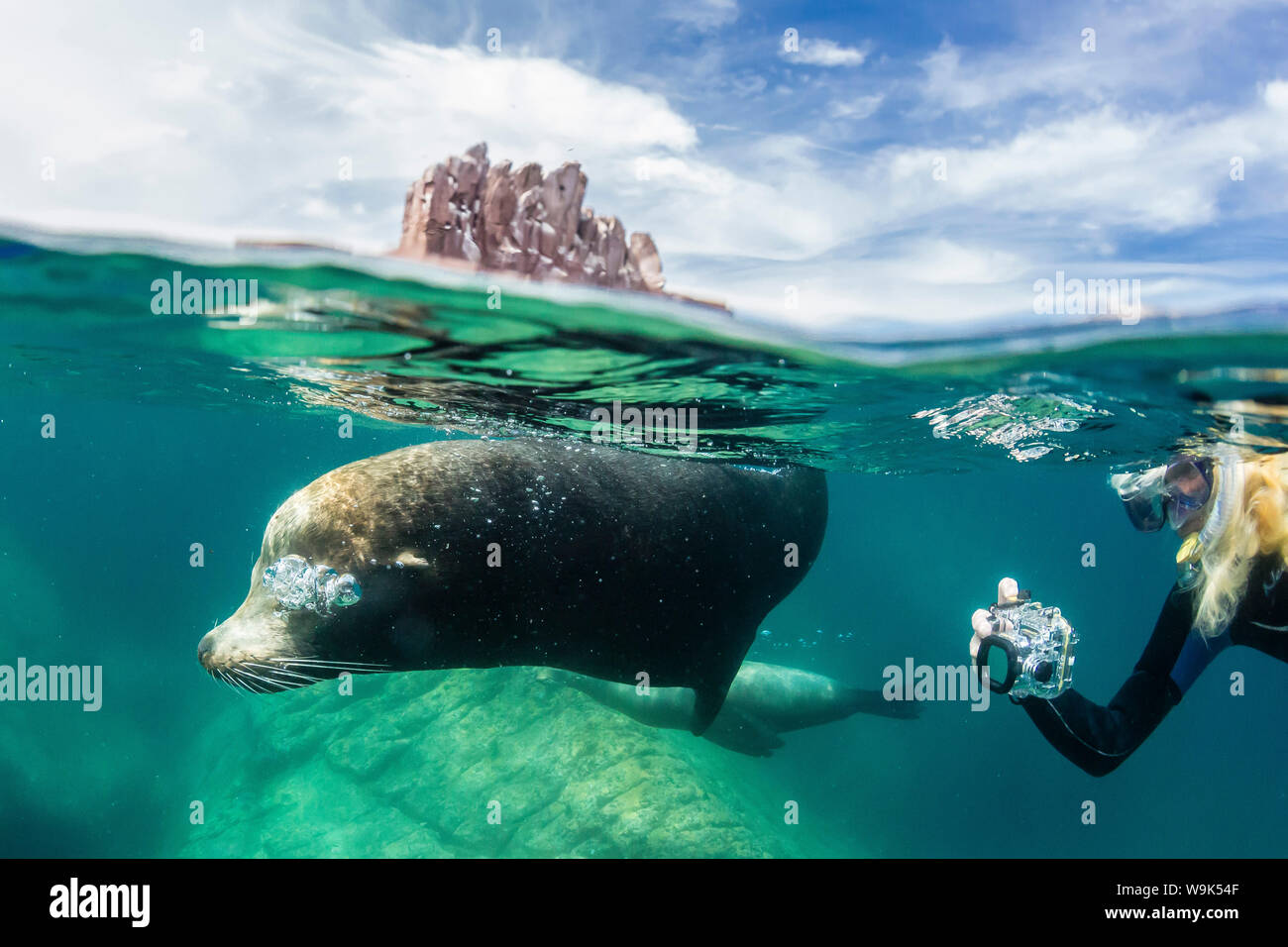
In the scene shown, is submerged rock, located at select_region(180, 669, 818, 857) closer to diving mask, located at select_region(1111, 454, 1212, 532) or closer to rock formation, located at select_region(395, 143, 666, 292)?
diving mask, located at select_region(1111, 454, 1212, 532)

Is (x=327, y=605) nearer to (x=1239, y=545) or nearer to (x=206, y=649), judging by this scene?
(x=206, y=649)

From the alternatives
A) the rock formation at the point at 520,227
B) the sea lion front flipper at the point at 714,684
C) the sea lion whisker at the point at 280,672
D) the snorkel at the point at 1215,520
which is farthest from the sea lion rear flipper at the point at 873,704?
the sea lion whisker at the point at 280,672

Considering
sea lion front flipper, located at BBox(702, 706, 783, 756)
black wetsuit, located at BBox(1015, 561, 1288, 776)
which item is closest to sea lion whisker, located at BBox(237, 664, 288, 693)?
black wetsuit, located at BBox(1015, 561, 1288, 776)

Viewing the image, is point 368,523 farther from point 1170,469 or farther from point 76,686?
point 76,686

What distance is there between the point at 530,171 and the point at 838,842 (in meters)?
15.5

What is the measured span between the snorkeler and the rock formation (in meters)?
3.58

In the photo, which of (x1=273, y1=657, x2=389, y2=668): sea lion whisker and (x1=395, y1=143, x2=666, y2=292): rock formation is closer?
(x1=273, y1=657, x2=389, y2=668): sea lion whisker

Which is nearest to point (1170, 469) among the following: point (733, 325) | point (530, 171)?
point (733, 325)

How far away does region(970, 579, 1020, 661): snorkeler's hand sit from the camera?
4789 mm

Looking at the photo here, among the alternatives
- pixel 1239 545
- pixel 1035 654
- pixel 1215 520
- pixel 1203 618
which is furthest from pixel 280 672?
pixel 1215 520

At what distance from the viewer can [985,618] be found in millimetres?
4906

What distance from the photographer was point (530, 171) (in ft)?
14.3

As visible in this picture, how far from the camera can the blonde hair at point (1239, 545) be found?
4.57m

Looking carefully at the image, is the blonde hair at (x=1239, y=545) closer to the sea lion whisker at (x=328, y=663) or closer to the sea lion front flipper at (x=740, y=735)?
the sea lion whisker at (x=328, y=663)
